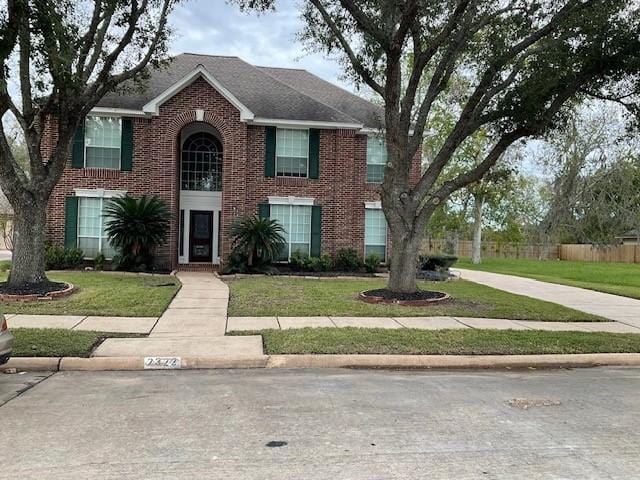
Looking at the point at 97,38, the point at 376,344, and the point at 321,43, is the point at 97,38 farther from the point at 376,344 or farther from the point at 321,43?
the point at 376,344

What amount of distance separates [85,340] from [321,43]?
9.34 metres

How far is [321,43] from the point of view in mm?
13594

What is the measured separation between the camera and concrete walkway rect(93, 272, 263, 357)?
7.39 meters

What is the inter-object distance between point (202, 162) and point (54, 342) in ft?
42.7

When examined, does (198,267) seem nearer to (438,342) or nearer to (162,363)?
(162,363)

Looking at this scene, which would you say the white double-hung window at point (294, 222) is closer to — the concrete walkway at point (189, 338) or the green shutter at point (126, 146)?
the green shutter at point (126, 146)

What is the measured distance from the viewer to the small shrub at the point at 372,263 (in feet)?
61.4

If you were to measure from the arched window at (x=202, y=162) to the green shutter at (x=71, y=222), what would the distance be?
12.6 ft

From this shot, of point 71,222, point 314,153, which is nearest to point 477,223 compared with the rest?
point 314,153

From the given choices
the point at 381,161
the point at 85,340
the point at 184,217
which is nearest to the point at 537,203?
the point at 381,161

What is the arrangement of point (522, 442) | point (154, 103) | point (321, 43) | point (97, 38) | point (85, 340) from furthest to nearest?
1. point (154, 103)
2. point (321, 43)
3. point (97, 38)
4. point (85, 340)
5. point (522, 442)

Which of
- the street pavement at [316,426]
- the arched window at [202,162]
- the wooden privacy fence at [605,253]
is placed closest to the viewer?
the street pavement at [316,426]

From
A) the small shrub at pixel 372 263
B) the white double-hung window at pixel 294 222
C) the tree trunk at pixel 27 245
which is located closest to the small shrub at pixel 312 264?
the white double-hung window at pixel 294 222

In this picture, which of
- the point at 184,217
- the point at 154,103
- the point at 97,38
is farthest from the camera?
the point at 184,217
